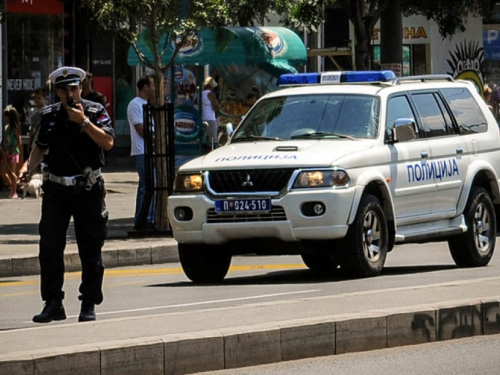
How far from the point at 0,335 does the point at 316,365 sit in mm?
1822

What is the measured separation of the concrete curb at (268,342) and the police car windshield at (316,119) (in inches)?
156

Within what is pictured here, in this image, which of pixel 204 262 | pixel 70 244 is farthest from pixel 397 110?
pixel 70 244

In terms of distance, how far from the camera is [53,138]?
997 centimetres

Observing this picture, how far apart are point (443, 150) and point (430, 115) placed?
1.25 feet

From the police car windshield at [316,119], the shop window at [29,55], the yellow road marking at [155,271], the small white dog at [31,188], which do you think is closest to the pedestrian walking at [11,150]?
the small white dog at [31,188]

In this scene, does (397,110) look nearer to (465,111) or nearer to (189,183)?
(465,111)

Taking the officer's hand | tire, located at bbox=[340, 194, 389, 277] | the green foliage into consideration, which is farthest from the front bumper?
the green foliage

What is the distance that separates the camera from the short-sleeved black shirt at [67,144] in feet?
32.6

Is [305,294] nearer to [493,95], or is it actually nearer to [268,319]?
[268,319]

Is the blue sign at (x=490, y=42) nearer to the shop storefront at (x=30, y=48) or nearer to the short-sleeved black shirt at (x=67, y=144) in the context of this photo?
the shop storefront at (x=30, y=48)

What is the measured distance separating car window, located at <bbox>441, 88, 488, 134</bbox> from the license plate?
9.27 ft

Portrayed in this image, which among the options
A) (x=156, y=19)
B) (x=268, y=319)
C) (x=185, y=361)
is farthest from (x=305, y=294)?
(x=156, y=19)

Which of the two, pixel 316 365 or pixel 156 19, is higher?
pixel 156 19

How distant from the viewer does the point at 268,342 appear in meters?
8.80
